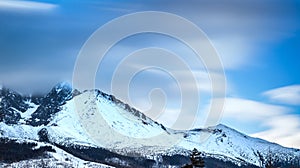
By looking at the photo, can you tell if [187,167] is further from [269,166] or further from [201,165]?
[269,166]

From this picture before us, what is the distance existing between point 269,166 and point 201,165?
6.58 m

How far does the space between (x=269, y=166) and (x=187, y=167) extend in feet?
26.0

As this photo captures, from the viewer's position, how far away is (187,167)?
178ft

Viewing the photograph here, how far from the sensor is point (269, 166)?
176 ft

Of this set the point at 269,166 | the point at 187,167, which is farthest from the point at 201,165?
the point at 269,166

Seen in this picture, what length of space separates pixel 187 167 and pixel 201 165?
4.82 ft

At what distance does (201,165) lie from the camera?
176 ft
